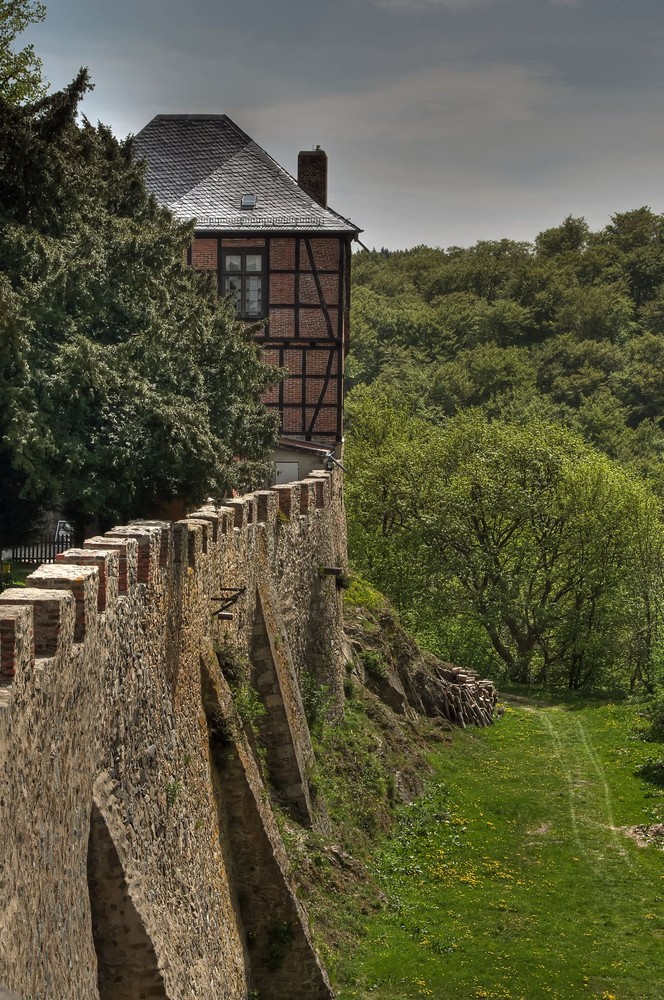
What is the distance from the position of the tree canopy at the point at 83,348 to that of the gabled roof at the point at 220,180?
14.3 meters

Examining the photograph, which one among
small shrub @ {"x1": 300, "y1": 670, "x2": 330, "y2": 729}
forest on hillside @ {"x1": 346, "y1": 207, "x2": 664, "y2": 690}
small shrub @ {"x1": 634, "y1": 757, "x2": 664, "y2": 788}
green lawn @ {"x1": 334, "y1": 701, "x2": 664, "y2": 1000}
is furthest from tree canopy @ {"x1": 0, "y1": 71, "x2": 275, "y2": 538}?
forest on hillside @ {"x1": 346, "y1": 207, "x2": 664, "y2": 690}

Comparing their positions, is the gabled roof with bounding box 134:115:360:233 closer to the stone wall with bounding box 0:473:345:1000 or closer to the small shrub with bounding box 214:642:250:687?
the stone wall with bounding box 0:473:345:1000

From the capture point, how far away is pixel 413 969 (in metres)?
18.1

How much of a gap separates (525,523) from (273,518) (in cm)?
2418

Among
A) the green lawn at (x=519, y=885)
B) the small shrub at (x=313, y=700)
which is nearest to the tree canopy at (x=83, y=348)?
the small shrub at (x=313, y=700)

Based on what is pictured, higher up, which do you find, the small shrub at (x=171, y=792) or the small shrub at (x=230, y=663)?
the small shrub at (x=230, y=663)

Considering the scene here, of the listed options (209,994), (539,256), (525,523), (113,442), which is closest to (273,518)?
(113,442)

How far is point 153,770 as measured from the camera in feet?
41.4

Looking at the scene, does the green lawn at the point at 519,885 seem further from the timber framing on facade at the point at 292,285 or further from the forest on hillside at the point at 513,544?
the timber framing on facade at the point at 292,285

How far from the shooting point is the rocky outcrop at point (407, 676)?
2980 cm

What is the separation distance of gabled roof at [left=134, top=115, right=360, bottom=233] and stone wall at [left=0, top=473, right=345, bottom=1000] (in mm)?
19935

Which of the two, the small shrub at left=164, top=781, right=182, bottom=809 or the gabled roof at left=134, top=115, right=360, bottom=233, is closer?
the small shrub at left=164, top=781, right=182, bottom=809

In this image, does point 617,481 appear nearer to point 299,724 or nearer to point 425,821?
point 425,821

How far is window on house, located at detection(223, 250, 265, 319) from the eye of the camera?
126 ft
